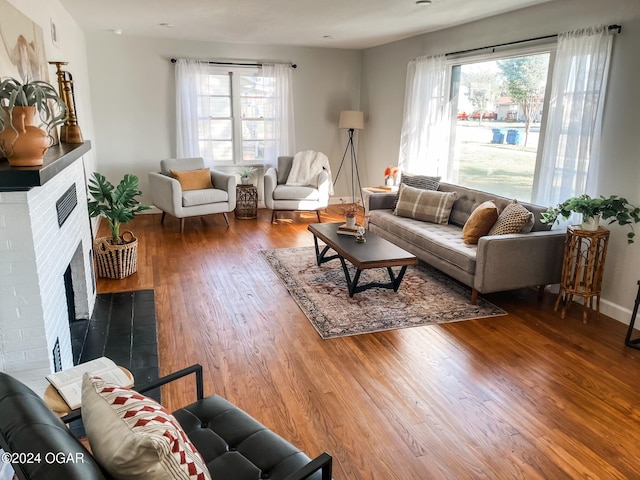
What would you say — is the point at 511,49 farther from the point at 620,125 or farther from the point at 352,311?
the point at 352,311

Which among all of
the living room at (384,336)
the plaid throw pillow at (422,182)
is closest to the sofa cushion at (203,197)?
the living room at (384,336)

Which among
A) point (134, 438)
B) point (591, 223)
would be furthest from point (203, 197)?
point (134, 438)

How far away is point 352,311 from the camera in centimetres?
349

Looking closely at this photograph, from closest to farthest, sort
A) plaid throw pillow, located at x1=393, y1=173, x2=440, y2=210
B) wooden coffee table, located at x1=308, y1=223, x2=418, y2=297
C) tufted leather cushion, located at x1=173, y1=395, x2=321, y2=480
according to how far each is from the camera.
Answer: tufted leather cushion, located at x1=173, y1=395, x2=321, y2=480, wooden coffee table, located at x1=308, y1=223, x2=418, y2=297, plaid throw pillow, located at x1=393, y1=173, x2=440, y2=210

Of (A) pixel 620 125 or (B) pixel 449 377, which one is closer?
(B) pixel 449 377

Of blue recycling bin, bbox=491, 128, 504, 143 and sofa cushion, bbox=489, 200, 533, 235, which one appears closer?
sofa cushion, bbox=489, 200, 533, 235

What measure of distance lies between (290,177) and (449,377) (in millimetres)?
4204

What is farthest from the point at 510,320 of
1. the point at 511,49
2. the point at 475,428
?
the point at 511,49

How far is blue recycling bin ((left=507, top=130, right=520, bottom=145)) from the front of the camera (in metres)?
4.38

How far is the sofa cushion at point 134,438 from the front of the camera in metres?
0.94

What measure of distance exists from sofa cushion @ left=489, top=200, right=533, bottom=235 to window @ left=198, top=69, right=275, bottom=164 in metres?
3.94

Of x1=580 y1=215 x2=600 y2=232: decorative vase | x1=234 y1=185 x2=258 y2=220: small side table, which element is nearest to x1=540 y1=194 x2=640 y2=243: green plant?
x1=580 y1=215 x2=600 y2=232: decorative vase

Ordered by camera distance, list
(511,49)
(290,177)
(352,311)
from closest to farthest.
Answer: (352,311)
(511,49)
(290,177)

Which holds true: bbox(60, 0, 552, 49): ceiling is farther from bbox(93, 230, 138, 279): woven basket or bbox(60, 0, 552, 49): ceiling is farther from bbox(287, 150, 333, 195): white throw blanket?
bbox(93, 230, 138, 279): woven basket
